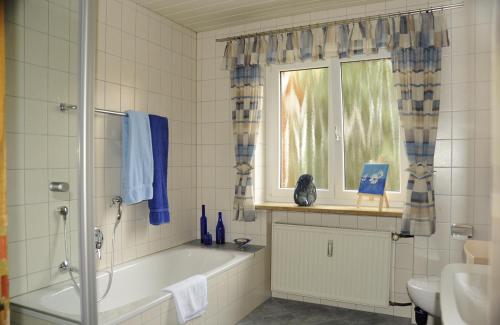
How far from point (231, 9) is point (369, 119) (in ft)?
4.68

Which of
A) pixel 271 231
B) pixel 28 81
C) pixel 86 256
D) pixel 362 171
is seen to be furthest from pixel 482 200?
pixel 271 231

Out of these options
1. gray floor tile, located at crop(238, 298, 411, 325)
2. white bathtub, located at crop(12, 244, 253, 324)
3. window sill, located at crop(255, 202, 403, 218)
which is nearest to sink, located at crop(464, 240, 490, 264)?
white bathtub, located at crop(12, 244, 253, 324)

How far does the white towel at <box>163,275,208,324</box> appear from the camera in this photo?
2.22 meters

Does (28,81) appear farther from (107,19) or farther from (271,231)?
(271,231)

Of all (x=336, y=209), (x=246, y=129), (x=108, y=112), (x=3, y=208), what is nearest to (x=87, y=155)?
(x=3, y=208)

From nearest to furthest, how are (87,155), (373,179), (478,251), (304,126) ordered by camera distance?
(478,251) < (87,155) < (373,179) < (304,126)

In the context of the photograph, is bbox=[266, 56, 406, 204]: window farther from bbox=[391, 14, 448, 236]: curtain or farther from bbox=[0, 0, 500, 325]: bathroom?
bbox=[391, 14, 448, 236]: curtain

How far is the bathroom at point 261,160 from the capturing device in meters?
2.29

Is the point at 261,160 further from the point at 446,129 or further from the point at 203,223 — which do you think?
the point at 446,129

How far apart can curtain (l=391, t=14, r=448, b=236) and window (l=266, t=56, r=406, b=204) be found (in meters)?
0.34

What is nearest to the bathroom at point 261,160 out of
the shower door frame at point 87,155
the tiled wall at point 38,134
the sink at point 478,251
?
the tiled wall at point 38,134

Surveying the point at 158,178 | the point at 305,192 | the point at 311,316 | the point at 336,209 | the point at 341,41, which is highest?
the point at 341,41

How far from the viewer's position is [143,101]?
9.78 feet

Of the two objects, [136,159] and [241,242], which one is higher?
[136,159]
